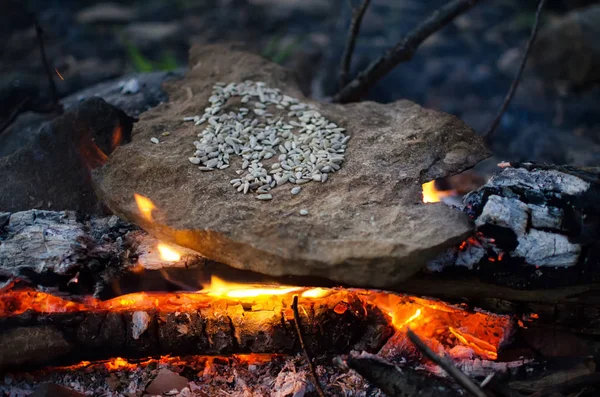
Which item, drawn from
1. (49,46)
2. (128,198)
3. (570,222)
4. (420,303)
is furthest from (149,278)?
(49,46)

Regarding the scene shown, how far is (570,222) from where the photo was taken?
2412 millimetres

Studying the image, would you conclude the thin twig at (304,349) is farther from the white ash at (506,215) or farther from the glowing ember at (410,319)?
the white ash at (506,215)

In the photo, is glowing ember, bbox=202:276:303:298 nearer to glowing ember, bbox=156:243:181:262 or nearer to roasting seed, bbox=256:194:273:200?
glowing ember, bbox=156:243:181:262

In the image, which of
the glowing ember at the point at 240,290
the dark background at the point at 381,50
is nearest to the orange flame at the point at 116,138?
the glowing ember at the point at 240,290

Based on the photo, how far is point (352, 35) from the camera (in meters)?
4.25

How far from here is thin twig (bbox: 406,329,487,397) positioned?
2.26 metres

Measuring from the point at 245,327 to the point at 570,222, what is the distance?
1.61 meters

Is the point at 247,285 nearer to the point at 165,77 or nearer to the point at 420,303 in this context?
the point at 420,303

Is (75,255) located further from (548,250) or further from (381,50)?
(381,50)

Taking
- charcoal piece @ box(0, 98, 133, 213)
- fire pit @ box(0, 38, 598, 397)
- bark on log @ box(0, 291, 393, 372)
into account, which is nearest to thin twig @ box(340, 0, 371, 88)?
fire pit @ box(0, 38, 598, 397)

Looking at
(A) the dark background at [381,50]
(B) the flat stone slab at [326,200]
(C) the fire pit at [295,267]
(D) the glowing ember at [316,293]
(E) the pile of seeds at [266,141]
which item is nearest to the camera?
(B) the flat stone slab at [326,200]

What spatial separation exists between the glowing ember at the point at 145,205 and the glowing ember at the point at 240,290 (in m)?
0.44

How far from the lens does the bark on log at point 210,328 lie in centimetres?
273

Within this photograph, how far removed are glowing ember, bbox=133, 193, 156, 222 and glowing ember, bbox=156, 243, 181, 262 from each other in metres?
0.26
